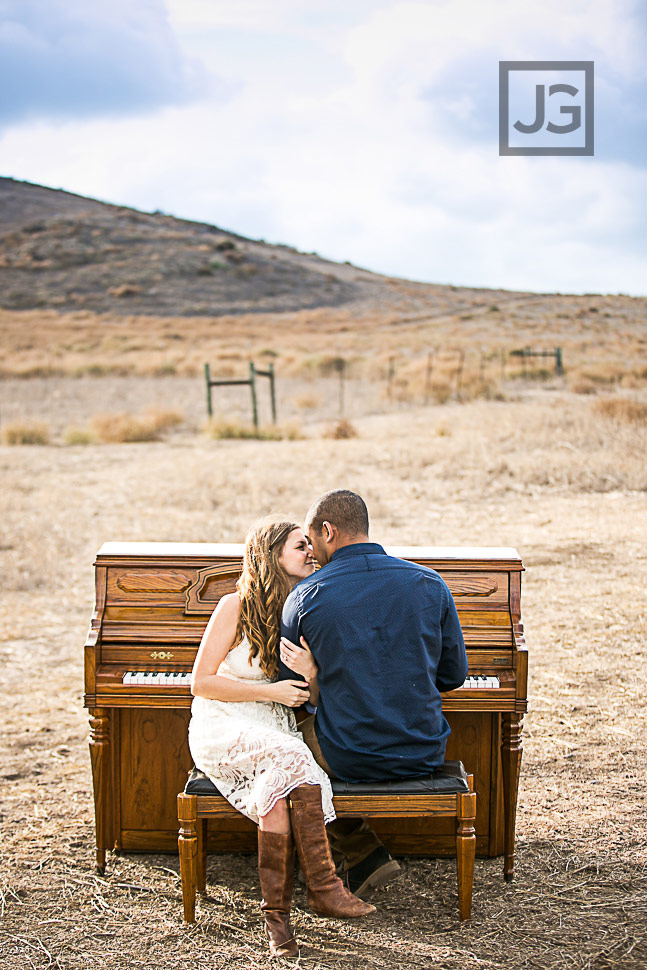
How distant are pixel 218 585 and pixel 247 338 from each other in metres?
42.5

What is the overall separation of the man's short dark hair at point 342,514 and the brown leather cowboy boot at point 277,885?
101 centimetres

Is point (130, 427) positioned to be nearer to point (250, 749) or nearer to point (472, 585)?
point (472, 585)

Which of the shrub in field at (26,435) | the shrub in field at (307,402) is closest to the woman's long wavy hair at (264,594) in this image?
the shrub in field at (26,435)

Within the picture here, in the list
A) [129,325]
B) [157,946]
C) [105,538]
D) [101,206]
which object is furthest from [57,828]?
[101,206]

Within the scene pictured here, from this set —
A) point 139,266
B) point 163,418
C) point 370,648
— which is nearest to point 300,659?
point 370,648

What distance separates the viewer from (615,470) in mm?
13867

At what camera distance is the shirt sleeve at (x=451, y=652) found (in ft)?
11.0

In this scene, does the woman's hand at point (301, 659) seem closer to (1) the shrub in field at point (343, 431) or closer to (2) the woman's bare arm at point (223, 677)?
(2) the woman's bare arm at point (223, 677)

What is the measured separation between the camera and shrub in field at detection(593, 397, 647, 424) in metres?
16.2

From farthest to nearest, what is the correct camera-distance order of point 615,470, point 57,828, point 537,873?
1. point 615,470
2. point 57,828
3. point 537,873

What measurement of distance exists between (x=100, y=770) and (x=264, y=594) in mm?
1063

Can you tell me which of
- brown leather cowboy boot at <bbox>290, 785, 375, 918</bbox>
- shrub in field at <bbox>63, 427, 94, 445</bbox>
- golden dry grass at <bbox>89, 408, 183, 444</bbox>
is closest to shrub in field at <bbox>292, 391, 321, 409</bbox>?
golden dry grass at <bbox>89, 408, 183, 444</bbox>

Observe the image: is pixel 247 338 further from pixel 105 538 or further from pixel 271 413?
pixel 105 538

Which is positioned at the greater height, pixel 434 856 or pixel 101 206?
pixel 101 206
